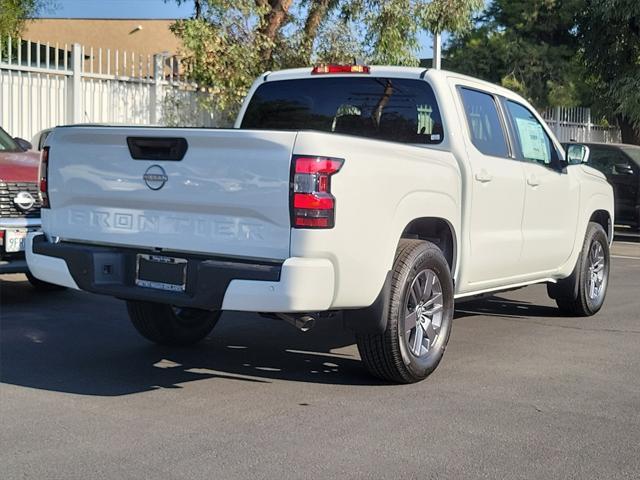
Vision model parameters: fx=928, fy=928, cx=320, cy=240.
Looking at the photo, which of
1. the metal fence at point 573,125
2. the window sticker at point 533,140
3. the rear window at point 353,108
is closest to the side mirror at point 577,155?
the window sticker at point 533,140

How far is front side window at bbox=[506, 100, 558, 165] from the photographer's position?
721 cm

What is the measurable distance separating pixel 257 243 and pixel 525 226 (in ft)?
9.31

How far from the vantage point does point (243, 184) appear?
193 inches

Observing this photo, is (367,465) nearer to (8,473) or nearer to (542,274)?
(8,473)

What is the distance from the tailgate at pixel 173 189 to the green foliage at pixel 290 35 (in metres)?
8.73

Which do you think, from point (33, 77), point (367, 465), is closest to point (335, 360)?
point (367, 465)

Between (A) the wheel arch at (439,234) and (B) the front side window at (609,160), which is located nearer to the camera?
(A) the wheel arch at (439,234)

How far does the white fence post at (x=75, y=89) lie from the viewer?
13.3m

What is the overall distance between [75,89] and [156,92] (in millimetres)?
1515

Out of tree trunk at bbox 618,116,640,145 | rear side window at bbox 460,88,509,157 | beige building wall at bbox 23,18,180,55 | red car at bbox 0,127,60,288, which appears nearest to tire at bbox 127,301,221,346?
red car at bbox 0,127,60,288

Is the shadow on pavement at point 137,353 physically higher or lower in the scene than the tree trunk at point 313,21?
lower

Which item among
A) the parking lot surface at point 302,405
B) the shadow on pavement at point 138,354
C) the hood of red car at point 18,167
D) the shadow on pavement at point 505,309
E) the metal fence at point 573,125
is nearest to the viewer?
the parking lot surface at point 302,405

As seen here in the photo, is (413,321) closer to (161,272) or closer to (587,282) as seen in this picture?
(161,272)

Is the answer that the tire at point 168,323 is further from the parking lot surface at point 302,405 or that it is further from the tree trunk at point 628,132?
the tree trunk at point 628,132
